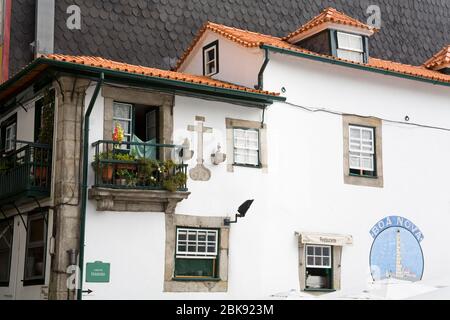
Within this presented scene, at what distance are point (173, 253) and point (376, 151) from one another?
258 inches

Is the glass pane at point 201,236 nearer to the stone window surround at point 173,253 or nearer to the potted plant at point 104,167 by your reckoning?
the stone window surround at point 173,253

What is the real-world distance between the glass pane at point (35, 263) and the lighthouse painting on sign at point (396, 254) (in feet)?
26.8

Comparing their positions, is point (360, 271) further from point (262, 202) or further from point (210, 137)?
point (210, 137)

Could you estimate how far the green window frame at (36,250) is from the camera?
56.2 ft

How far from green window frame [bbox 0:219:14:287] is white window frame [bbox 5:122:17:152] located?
1.82 m

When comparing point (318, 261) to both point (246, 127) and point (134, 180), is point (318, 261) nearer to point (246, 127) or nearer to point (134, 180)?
point (246, 127)

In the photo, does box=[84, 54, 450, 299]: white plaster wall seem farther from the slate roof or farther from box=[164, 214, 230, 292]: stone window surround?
the slate roof

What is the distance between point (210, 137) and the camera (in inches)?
723

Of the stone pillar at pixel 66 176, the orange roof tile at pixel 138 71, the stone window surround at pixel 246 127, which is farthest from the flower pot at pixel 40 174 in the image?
the stone window surround at pixel 246 127

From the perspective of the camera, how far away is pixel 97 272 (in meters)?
16.4

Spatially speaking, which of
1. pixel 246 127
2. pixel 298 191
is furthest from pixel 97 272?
pixel 298 191

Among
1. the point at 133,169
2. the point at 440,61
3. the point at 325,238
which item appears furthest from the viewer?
the point at 440,61

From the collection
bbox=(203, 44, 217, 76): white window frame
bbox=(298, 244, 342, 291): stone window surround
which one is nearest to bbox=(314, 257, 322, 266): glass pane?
bbox=(298, 244, 342, 291): stone window surround
